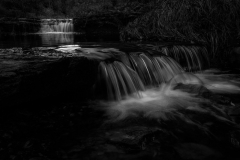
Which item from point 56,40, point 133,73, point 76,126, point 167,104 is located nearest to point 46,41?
point 56,40

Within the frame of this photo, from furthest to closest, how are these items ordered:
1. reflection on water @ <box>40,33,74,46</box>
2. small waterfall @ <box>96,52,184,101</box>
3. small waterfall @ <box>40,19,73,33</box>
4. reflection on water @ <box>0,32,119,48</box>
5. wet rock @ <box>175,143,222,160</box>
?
small waterfall @ <box>40,19,73,33</box>
reflection on water @ <box>40,33,74,46</box>
reflection on water @ <box>0,32,119,48</box>
small waterfall @ <box>96,52,184,101</box>
wet rock @ <box>175,143,222,160</box>

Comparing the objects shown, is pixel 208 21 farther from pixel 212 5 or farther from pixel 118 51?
pixel 118 51

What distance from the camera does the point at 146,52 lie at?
4410 mm

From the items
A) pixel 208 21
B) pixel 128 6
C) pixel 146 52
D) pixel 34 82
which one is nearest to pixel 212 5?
pixel 208 21

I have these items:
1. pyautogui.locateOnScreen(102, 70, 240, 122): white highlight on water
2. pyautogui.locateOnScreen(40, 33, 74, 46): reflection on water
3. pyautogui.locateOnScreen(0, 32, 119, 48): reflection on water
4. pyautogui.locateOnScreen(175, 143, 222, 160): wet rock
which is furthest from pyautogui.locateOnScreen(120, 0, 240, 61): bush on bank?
pyautogui.locateOnScreen(175, 143, 222, 160): wet rock

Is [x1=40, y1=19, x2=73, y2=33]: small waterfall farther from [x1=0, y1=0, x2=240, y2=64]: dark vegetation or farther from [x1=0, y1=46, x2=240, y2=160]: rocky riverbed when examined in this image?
[x1=0, y1=46, x2=240, y2=160]: rocky riverbed

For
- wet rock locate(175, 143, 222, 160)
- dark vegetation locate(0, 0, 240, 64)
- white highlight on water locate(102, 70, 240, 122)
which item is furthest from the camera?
dark vegetation locate(0, 0, 240, 64)

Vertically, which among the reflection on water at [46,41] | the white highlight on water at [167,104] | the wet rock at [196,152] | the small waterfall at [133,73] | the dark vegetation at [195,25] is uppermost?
the dark vegetation at [195,25]

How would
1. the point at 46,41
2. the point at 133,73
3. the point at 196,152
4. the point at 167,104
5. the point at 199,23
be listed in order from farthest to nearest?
the point at 46,41 < the point at 199,23 < the point at 133,73 < the point at 167,104 < the point at 196,152

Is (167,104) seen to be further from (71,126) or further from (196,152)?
(71,126)

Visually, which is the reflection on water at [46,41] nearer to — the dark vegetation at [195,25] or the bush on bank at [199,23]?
the dark vegetation at [195,25]

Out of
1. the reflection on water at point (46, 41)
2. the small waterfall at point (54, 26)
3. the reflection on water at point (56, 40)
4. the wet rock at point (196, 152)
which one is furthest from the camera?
the small waterfall at point (54, 26)

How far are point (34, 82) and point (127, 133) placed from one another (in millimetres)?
1221

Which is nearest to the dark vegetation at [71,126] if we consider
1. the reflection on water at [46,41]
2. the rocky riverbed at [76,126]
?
the rocky riverbed at [76,126]
